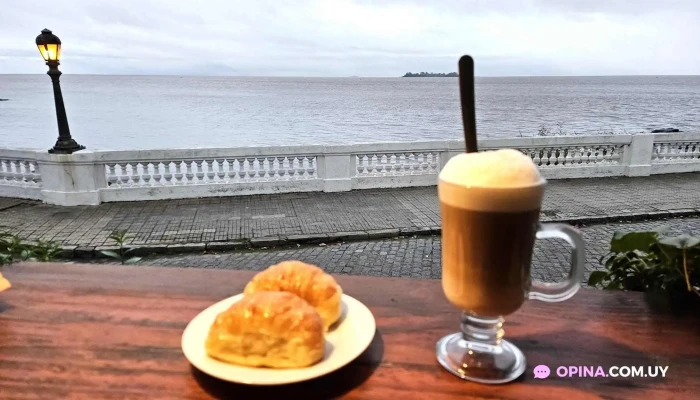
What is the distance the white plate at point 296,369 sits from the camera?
36.7 inches

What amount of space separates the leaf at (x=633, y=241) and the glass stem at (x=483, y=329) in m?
→ 0.53

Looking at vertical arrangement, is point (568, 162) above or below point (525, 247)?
below

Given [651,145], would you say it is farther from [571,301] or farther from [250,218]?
[571,301]

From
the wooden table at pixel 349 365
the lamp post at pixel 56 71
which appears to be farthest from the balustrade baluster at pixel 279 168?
the wooden table at pixel 349 365

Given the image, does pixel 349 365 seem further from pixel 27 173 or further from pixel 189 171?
pixel 27 173

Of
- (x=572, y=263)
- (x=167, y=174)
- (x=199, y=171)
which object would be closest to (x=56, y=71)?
(x=167, y=174)

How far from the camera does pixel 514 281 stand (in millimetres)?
970

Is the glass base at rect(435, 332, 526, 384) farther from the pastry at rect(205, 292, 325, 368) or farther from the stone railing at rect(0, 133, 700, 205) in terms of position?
the stone railing at rect(0, 133, 700, 205)

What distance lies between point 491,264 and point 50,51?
28.5ft

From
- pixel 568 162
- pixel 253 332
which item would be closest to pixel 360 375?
pixel 253 332

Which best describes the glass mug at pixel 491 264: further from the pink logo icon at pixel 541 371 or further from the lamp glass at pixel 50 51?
the lamp glass at pixel 50 51

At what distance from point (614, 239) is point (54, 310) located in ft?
5.38

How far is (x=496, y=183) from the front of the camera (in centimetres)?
90

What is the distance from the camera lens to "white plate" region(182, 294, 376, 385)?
93cm
